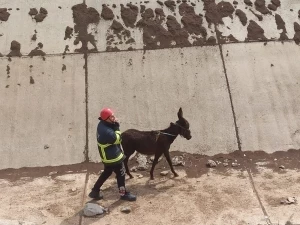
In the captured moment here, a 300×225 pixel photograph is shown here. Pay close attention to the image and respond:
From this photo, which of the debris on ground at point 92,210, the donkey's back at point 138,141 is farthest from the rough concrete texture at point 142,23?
the debris on ground at point 92,210

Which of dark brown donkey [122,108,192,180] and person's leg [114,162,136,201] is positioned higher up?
dark brown donkey [122,108,192,180]

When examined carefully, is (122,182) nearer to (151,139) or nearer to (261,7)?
(151,139)

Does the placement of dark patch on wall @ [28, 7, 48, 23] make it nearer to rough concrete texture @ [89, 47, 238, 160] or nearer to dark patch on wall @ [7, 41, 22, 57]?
dark patch on wall @ [7, 41, 22, 57]

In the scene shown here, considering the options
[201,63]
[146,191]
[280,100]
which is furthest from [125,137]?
[280,100]

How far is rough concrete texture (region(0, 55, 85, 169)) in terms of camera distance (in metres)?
8.07

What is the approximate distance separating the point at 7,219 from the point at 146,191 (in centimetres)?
231

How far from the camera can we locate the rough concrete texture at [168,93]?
8.45 m

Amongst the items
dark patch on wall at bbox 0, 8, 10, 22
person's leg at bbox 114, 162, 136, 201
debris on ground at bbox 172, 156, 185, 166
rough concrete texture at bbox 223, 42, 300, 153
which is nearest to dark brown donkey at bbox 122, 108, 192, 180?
debris on ground at bbox 172, 156, 185, 166

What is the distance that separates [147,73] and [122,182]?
134 inches

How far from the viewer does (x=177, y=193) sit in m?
6.96

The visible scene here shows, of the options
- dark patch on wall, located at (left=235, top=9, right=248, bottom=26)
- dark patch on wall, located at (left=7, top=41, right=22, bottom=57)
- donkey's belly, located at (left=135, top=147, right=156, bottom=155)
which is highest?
dark patch on wall, located at (left=235, top=9, right=248, bottom=26)

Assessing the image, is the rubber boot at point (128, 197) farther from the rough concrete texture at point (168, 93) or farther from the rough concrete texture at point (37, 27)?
the rough concrete texture at point (37, 27)

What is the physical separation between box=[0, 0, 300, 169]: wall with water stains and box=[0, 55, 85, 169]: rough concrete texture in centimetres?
2

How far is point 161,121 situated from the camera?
861 centimetres
